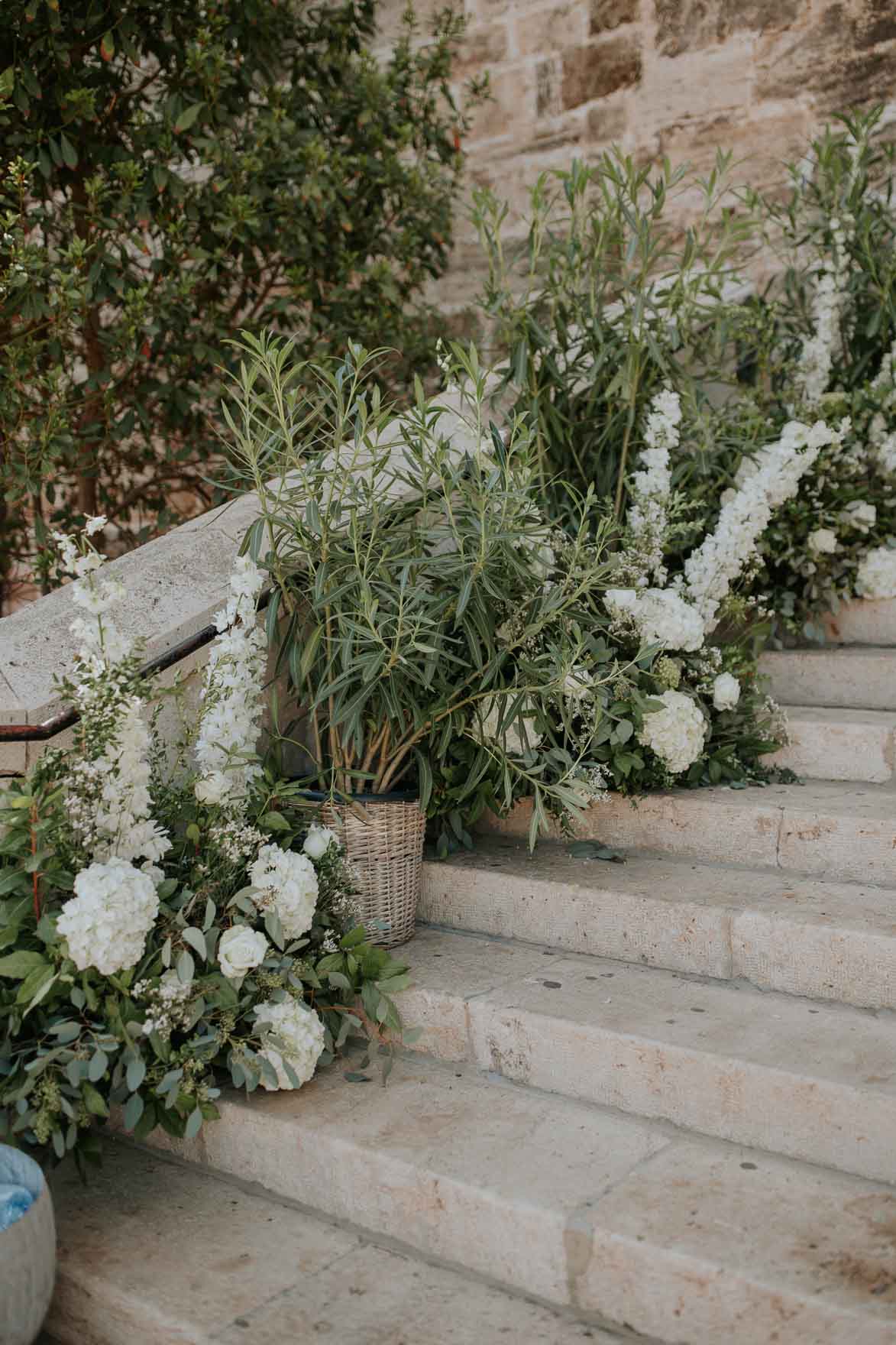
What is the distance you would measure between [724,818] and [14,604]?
139 inches

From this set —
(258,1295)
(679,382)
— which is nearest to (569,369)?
(679,382)

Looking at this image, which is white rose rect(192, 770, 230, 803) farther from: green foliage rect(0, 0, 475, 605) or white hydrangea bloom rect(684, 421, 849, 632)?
green foliage rect(0, 0, 475, 605)

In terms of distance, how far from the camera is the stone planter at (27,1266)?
66.1 inches

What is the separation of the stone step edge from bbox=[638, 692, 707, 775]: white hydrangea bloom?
238mm

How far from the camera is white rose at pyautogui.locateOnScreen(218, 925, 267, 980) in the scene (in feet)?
6.85

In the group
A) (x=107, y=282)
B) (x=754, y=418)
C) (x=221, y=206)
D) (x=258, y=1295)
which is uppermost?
(x=221, y=206)

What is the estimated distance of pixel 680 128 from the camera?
487 centimetres

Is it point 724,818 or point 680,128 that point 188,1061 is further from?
point 680,128

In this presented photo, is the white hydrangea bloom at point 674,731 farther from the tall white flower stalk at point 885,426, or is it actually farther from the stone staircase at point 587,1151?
the tall white flower stalk at point 885,426

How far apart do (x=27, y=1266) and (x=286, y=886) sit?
717 millimetres

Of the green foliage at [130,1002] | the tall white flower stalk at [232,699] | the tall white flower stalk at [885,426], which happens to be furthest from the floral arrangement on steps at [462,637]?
the tall white flower stalk at [885,426]

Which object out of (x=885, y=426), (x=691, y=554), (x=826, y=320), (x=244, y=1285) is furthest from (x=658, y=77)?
(x=244, y=1285)

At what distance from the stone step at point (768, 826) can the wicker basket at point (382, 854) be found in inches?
18.4

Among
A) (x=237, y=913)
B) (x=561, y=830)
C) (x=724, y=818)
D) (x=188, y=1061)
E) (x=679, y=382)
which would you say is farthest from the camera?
(x=679, y=382)
